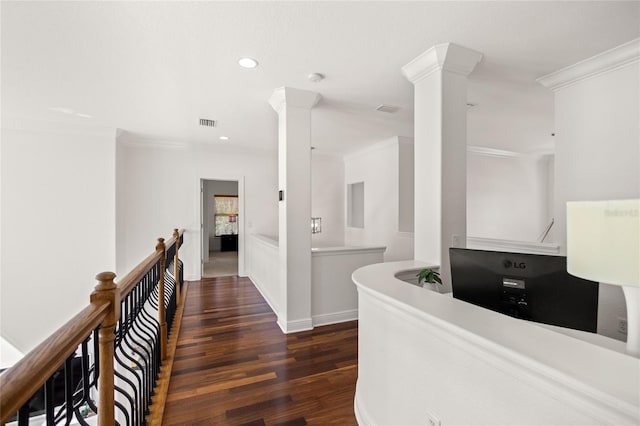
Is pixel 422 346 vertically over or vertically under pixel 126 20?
under

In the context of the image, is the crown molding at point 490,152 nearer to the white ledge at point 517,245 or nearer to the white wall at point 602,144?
the white ledge at point 517,245

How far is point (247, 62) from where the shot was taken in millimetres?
2574

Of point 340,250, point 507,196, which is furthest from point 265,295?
point 507,196

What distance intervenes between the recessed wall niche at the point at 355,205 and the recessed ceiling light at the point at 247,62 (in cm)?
476

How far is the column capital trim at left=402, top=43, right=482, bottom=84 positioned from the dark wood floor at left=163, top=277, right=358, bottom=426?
8.66 feet

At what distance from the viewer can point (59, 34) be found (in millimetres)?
2170

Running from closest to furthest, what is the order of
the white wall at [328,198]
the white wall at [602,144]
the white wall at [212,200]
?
the white wall at [602,144] < the white wall at [328,198] < the white wall at [212,200]

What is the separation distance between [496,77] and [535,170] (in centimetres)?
533

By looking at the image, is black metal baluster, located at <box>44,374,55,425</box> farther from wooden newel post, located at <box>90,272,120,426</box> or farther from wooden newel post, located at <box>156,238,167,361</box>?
wooden newel post, located at <box>156,238,167,361</box>

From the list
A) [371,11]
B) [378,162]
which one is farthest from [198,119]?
[378,162]

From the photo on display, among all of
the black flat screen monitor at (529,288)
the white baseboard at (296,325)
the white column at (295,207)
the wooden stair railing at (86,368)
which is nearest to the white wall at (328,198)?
the white column at (295,207)

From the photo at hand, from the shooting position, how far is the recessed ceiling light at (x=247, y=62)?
100.0 inches

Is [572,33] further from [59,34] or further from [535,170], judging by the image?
[535,170]

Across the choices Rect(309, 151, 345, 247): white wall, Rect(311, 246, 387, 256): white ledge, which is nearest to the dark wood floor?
Rect(311, 246, 387, 256): white ledge
